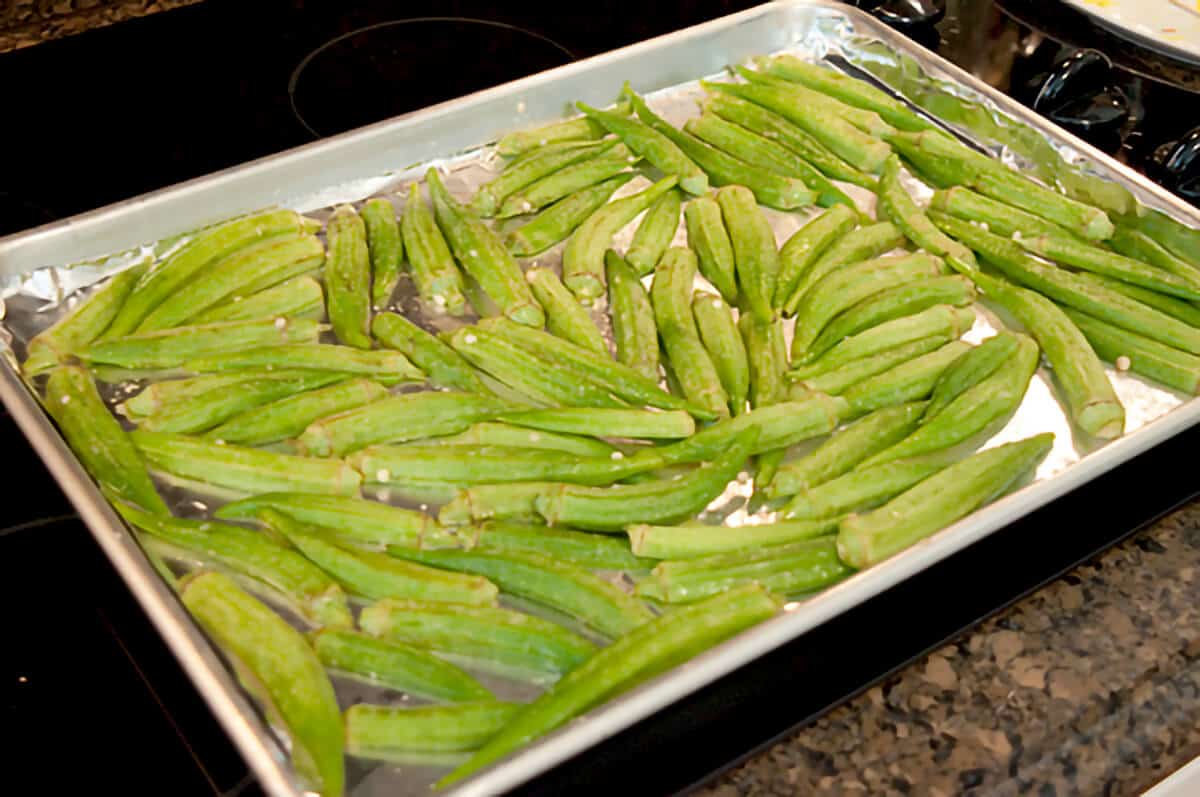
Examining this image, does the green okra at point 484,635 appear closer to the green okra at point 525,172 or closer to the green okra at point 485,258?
the green okra at point 485,258

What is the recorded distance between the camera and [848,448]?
1935mm

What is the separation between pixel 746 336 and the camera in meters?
2.18

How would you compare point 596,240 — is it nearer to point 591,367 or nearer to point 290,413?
point 591,367

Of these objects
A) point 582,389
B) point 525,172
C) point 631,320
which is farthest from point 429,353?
point 525,172

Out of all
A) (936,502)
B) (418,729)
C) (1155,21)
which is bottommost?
(418,729)

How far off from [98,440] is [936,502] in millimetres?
1283

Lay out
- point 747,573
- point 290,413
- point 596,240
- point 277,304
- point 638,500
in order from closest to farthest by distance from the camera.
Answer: point 747,573 < point 638,500 < point 290,413 < point 277,304 < point 596,240

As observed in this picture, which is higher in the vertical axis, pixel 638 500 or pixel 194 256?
pixel 194 256

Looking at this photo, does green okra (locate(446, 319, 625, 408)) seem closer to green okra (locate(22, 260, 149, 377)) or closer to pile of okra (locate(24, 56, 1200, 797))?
pile of okra (locate(24, 56, 1200, 797))

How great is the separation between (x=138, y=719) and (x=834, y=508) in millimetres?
1030

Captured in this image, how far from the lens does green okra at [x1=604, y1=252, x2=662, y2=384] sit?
2090mm

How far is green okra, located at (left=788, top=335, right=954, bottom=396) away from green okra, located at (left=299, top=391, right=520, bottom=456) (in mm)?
528

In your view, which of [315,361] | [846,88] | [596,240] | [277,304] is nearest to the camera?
[315,361]

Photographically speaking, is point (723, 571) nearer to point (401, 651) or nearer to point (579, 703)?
point (579, 703)
